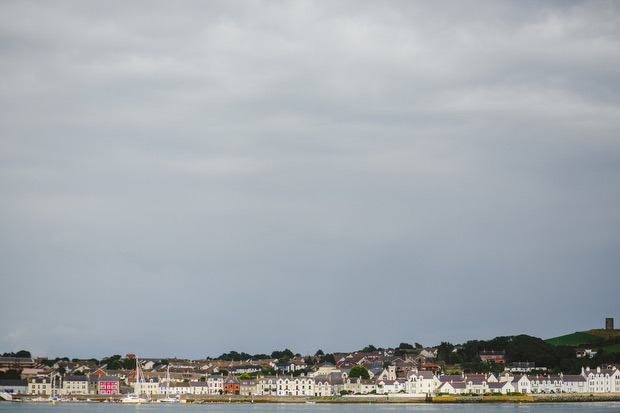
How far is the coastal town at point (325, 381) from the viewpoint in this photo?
93375mm

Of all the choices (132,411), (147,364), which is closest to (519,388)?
(132,411)

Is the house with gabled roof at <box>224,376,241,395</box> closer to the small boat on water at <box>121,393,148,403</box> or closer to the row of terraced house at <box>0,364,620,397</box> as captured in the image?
the row of terraced house at <box>0,364,620,397</box>

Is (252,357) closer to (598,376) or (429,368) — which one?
(429,368)

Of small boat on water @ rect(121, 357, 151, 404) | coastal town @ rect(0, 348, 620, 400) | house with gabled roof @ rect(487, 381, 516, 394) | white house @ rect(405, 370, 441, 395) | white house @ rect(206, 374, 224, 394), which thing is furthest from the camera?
white house @ rect(206, 374, 224, 394)

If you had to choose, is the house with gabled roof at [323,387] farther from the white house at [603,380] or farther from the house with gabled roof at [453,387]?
the white house at [603,380]

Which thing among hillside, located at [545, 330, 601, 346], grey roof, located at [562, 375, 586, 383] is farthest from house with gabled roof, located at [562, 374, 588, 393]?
hillside, located at [545, 330, 601, 346]

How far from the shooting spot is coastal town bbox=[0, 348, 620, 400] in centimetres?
9338

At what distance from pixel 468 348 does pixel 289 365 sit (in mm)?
30206

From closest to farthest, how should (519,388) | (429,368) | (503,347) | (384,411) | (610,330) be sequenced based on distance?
(384,411) < (519,388) < (429,368) < (503,347) < (610,330)

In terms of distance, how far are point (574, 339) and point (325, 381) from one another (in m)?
75.9

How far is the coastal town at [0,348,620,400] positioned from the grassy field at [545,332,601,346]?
38.9m

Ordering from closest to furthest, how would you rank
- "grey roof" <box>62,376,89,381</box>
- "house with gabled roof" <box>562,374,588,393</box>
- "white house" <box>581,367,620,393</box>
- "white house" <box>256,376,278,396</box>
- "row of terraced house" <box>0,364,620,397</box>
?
"row of terraced house" <box>0,364,620,397</box> < "house with gabled roof" <box>562,374,588,393</box> < "white house" <box>581,367,620,393</box> < "white house" <box>256,376,278,396</box> < "grey roof" <box>62,376,89,381</box>

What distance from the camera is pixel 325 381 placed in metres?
101

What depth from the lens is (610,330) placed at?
519ft
